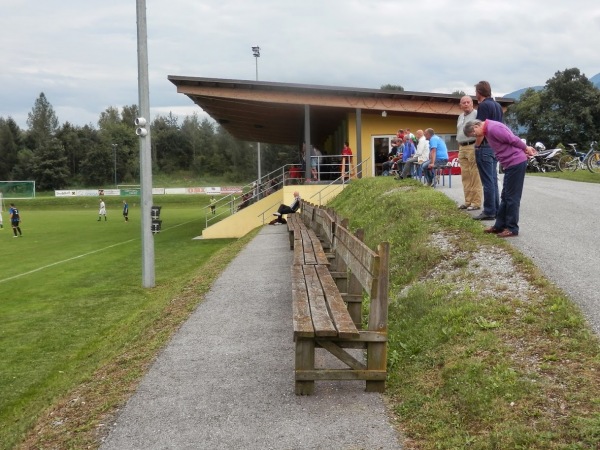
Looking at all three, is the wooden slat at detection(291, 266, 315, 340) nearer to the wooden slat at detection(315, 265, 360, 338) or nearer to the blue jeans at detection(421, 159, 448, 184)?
the wooden slat at detection(315, 265, 360, 338)

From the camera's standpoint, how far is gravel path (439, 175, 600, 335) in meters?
5.90

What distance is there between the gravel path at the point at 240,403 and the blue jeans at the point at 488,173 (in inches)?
135

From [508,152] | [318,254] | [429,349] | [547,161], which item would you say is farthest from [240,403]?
[547,161]

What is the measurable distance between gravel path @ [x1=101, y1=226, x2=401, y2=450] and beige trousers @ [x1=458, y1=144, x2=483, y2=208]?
415 centimetres

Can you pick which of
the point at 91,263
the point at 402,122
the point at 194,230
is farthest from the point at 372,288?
the point at 194,230

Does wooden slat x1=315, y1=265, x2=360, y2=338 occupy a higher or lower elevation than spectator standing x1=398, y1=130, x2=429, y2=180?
lower

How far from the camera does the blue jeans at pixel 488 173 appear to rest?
898 cm

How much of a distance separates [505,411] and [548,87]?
5651 centimetres

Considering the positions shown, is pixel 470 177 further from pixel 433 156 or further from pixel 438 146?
pixel 438 146

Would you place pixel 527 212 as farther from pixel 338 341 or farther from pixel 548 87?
pixel 548 87

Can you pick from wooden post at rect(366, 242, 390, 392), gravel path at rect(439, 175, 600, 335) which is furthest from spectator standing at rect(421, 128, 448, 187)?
wooden post at rect(366, 242, 390, 392)

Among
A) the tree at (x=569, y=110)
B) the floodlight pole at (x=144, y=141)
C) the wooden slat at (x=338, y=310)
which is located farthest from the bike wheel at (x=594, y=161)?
the tree at (x=569, y=110)

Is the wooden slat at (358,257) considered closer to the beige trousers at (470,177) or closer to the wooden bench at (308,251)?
the wooden bench at (308,251)

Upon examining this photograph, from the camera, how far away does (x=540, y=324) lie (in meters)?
5.06
